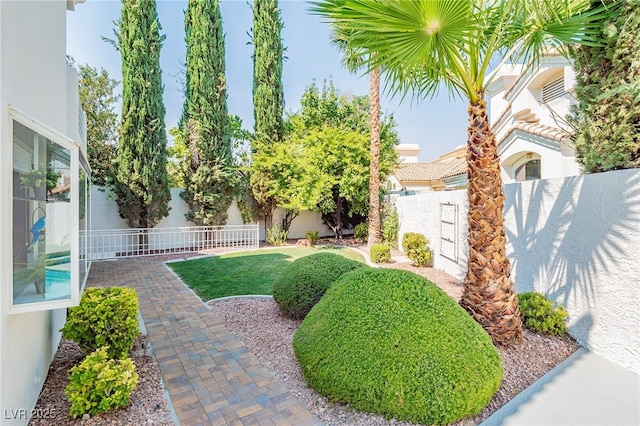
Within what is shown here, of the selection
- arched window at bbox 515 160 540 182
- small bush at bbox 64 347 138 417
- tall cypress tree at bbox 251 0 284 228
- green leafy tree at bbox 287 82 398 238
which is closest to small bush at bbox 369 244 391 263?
green leafy tree at bbox 287 82 398 238

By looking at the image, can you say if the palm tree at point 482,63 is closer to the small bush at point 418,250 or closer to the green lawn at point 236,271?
the green lawn at point 236,271

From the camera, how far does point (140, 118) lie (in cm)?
1530

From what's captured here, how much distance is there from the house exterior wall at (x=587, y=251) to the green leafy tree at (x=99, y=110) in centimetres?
1950

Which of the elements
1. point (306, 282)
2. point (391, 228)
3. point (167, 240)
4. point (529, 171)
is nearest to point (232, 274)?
point (306, 282)

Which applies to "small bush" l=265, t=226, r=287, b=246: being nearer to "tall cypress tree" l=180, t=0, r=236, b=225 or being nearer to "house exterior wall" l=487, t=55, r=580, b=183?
"tall cypress tree" l=180, t=0, r=236, b=225

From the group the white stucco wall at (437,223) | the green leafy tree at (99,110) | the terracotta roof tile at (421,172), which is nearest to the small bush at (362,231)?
the white stucco wall at (437,223)

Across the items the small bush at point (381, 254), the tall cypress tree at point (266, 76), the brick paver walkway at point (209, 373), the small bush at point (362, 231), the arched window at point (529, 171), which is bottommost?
the brick paver walkway at point (209, 373)

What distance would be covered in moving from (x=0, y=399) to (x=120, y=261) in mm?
12688

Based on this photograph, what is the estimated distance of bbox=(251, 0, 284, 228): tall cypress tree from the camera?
19062 mm

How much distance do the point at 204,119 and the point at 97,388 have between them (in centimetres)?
1594

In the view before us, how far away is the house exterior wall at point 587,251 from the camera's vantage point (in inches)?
184

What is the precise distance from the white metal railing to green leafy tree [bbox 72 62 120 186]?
4.89m

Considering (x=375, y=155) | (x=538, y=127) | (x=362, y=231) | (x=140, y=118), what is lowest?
(x=362, y=231)

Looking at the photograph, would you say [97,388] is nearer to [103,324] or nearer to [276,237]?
[103,324]
